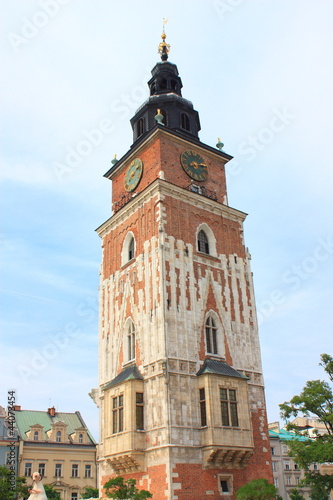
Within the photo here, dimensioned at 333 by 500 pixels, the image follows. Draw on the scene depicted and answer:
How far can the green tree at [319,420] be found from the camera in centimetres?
2591

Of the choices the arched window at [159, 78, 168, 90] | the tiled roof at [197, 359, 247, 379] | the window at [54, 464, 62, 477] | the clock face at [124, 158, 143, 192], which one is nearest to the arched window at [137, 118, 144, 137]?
the clock face at [124, 158, 143, 192]

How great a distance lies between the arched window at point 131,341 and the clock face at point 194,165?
434 inches

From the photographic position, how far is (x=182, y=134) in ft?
118

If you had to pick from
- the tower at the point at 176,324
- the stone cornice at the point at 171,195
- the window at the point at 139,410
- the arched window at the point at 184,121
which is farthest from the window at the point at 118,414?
the arched window at the point at 184,121

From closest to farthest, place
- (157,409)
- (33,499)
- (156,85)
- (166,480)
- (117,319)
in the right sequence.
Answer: (33,499), (166,480), (157,409), (117,319), (156,85)

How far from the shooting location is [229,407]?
28203 millimetres

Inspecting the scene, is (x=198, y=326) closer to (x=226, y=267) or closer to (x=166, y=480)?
(x=226, y=267)

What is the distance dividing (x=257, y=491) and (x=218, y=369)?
6.74 meters

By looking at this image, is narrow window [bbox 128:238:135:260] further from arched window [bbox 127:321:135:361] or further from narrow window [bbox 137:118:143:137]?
A: narrow window [bbox 137:118:143:137]

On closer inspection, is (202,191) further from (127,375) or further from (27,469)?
(27,469)

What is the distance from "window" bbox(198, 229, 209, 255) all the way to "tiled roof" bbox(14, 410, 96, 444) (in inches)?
1295

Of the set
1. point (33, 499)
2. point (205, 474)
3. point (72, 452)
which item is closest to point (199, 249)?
point (205, 474)

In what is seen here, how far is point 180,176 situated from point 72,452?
34781 millimetres

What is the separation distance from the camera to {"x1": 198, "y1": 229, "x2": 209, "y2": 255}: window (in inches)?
1327
